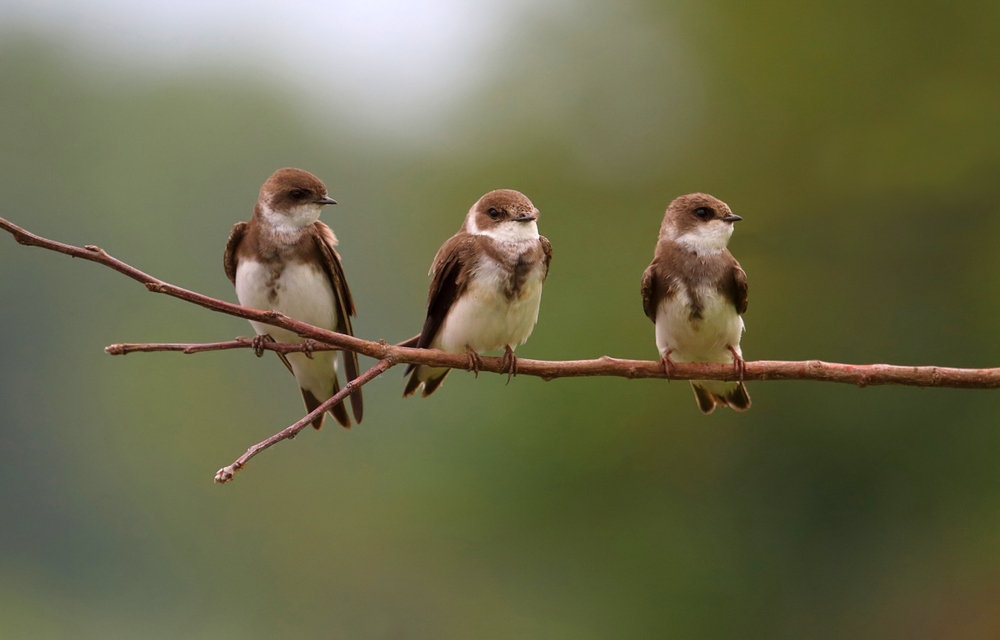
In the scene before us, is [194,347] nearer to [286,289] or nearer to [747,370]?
[286,289]

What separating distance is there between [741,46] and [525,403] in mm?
3737

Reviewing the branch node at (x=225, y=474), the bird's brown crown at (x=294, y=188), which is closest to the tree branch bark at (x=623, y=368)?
the branch node at (x=225, y=474)

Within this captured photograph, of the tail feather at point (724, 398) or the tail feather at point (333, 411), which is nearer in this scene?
the tail feather at point (333, 411)

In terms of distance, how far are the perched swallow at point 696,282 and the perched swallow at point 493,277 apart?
0.41 metres

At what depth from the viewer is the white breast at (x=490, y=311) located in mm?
2619

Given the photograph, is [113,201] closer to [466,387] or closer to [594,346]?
[466,387]

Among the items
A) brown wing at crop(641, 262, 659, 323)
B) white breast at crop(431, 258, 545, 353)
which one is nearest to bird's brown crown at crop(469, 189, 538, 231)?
white breast at crop(431, 258, 545, 353)

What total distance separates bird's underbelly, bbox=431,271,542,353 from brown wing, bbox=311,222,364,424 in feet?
1.50

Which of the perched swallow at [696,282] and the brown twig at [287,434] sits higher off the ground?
the perched swallow at [696,282]

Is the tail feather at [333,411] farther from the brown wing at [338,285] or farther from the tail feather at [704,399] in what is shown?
the tail feather at [704,399]

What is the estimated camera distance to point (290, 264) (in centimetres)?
292

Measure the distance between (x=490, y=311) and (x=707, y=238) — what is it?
75 cm

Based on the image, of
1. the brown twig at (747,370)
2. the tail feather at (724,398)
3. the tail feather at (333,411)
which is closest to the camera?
the brown twig at (747,370)

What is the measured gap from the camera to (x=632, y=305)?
684 centimetres
